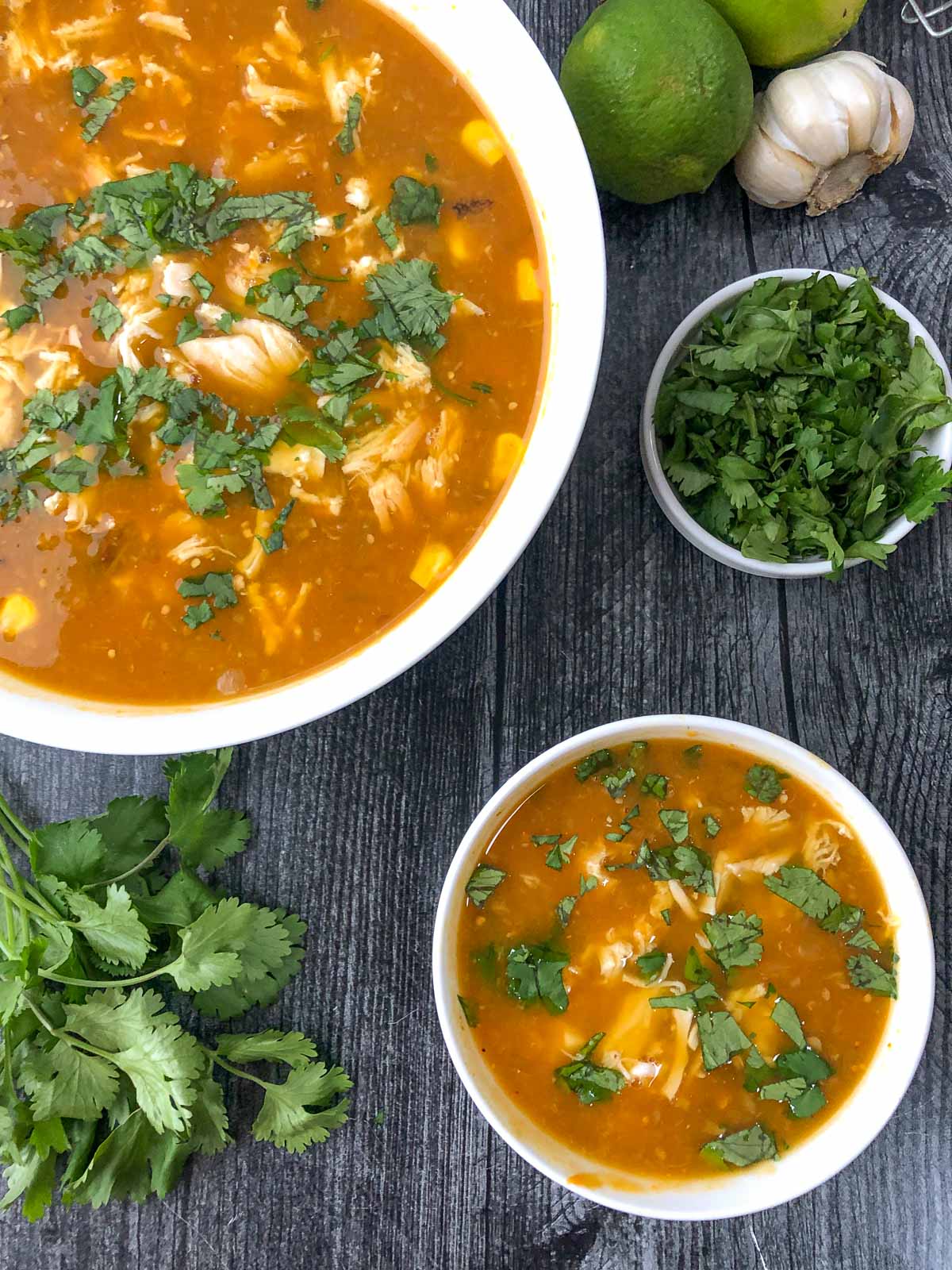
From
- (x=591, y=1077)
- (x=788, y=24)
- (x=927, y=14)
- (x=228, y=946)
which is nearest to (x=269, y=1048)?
(x=228, y=946)

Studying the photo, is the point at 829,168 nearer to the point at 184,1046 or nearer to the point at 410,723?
the point at 410,723

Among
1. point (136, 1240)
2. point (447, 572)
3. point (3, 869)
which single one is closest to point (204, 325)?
point (447, 572)

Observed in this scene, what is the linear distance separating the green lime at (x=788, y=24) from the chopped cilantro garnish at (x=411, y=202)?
3.02ft

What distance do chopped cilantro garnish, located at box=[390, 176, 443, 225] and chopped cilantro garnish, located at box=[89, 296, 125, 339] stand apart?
0.57m

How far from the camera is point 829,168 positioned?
243cm

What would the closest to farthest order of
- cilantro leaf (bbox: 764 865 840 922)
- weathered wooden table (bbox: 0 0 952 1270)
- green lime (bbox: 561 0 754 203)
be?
green lime (bbox: 561 0 754 203), cilantro leaf (bbox: 764 865 840 922), weathered wooden table (bbox: 0 0 952 1270)

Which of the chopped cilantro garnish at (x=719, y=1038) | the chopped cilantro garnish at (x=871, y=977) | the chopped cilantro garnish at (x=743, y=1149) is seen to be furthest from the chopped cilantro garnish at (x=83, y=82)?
the chopped cilantro garnish at (x=743, y=1149)

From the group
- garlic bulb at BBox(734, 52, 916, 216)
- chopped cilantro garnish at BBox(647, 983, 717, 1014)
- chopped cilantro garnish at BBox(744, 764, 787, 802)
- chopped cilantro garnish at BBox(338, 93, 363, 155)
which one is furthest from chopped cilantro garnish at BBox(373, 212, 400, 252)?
chopped cilantro garnish at BBox(647, 983, 717, 1014)

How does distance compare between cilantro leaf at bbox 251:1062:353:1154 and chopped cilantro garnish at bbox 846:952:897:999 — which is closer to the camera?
chopped cilantro garnish at bbox 846:952:897:999

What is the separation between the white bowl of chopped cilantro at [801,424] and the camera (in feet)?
7.55

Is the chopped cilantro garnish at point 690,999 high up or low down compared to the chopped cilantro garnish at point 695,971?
down

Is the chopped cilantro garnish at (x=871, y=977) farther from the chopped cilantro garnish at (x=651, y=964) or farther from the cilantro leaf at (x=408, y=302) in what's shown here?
the cilantro leaf at (x=408, y=302)

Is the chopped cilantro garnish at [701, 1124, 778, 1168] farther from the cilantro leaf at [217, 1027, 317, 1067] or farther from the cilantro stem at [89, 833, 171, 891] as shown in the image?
the cilantro stem at [89, 833, 171, 891]

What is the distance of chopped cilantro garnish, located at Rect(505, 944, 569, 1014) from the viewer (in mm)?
2285
